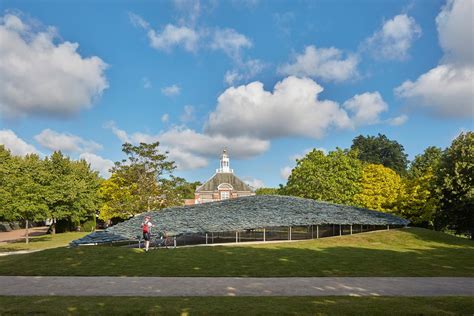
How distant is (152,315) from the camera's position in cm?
925

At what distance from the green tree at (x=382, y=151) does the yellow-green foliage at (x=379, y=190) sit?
149 ft

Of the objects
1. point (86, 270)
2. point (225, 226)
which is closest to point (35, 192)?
point (225, 226)

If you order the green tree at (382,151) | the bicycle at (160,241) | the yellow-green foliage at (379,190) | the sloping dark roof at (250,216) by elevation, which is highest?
the green tree at (382,151)

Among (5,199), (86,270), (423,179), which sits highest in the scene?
(423,179)

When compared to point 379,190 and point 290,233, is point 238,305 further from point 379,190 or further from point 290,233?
point 379,190

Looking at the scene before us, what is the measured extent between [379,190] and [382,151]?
56461 millimetres

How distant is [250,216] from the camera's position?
33.7 m

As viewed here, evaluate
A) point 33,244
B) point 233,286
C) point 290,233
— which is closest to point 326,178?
point 290,233

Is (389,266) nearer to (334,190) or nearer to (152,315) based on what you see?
(152,315)

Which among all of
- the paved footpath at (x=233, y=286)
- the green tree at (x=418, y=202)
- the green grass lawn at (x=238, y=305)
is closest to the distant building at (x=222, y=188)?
the green tree at (x=418, y=202)

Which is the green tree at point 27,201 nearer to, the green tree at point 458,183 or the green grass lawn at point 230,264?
the green grass lawn at point 230,264

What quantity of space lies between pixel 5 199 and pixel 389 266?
109ft

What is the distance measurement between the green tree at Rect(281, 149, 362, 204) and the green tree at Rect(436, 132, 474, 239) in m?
15.4

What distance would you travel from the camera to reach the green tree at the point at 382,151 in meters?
98.6
